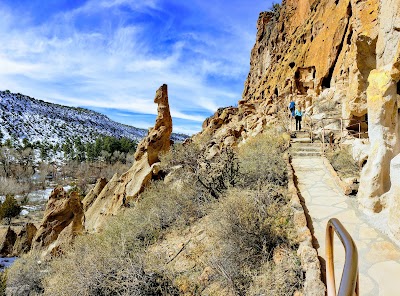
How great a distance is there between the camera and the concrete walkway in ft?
11.1

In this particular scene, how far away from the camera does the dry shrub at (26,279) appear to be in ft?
27.5

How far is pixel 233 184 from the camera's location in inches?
312

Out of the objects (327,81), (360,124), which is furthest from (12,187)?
(360,124)

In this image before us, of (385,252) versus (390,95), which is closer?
(385,252)

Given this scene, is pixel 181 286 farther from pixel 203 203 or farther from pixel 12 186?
pixel 12 186

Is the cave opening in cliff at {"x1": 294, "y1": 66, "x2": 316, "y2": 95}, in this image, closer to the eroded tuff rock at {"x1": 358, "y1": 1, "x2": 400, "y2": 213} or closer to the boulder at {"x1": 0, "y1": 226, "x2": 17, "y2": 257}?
the eroded tuff rock at {"x1": 358, "y1": 1, "x2": 400, "y2": 213}

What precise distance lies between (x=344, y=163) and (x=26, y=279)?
10207 millimetres

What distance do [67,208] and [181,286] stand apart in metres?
10.9

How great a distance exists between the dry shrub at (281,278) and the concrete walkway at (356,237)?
1.40 ft

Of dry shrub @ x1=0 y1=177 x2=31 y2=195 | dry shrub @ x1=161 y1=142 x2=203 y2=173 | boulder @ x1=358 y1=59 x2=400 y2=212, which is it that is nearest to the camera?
boulder @ x1=358 y1=59 x2=400 y2=212

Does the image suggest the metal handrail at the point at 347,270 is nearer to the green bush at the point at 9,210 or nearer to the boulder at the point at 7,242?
the boulder at the point at 7,242

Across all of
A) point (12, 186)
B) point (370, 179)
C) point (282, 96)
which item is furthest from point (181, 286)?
point (12, 186)

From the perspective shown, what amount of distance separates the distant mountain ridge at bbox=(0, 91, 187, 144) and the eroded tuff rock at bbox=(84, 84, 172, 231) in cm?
7421

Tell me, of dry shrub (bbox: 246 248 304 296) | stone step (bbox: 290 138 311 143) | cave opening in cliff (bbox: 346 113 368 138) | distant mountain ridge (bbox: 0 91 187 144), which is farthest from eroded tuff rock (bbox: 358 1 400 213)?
distant mountain ridge (bbox: 0 91 187 144)
